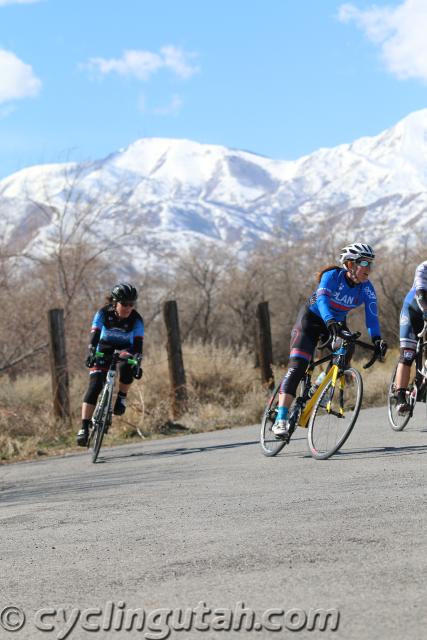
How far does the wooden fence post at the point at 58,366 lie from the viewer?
16.0 meters

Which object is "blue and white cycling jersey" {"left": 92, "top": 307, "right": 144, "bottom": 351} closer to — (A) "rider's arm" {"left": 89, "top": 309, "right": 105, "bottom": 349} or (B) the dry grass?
(A) "rider's arm" {"left": 89, "top": 309, "right": 105, "bottom": 349}

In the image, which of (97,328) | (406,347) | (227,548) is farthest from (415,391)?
(227,548)

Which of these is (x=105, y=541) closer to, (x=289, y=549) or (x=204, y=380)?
(x=289, y=549)

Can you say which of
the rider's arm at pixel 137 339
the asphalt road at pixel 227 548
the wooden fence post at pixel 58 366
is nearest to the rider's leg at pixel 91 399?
the rider's arm at pixel 137 339

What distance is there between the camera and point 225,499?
24.0 feet

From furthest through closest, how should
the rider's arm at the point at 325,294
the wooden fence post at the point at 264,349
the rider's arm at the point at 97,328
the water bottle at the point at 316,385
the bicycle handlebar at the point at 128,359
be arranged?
the wooden fence post at the point at 264,349, the rider's arm at the point at 97,328, the bicycle handlebar at the point at 128,359, the water bottle at the point at 316,385, the rider's arm at the point at 325,294

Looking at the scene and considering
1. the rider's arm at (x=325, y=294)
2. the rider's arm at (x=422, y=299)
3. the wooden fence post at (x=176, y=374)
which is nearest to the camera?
the rider's arm at (x=325, y=294)

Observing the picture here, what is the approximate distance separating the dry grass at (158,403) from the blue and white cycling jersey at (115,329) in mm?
2603

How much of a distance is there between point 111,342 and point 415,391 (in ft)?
11.9

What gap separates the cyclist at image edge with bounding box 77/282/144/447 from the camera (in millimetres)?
11758

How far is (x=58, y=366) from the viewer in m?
16.1
